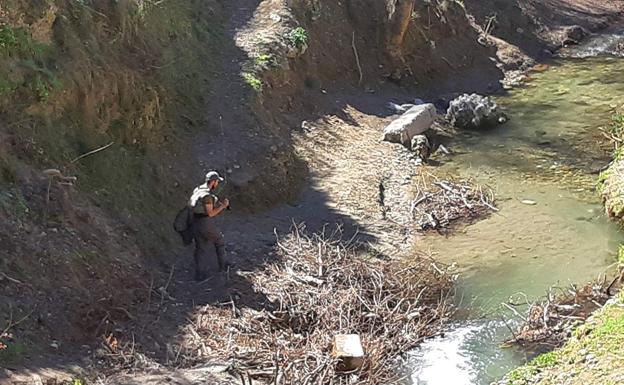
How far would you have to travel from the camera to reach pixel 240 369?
9000 mm

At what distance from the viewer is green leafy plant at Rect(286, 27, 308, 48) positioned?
60.5 ft

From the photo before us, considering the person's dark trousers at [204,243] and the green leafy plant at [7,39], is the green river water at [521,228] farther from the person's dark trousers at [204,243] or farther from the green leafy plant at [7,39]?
the green leafy plant at [7,39]

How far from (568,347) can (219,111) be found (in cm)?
816

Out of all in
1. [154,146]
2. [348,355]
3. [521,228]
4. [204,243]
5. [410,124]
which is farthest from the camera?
[410,124]

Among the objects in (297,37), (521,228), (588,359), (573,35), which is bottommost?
(521,228)

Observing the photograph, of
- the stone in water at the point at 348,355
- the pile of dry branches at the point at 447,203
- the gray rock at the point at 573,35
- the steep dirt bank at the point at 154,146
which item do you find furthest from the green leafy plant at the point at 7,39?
the gray rock at the point at 573,35

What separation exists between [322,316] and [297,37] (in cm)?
952

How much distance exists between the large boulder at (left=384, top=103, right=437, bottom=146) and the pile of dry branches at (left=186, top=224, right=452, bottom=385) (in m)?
5.63

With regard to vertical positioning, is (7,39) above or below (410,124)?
above

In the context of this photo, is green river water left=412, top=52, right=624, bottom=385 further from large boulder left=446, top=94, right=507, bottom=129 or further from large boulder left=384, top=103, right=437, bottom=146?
large boulder left=384, top=103, right=437, bottom=146

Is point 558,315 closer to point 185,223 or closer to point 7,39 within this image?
point 185,223

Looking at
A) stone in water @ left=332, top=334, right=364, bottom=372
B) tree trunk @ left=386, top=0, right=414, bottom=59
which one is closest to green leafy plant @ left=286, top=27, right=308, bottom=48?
tree trunk @ left=386, top=0, right=414, bottom=59

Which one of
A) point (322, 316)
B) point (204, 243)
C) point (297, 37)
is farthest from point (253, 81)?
point (322, 316)

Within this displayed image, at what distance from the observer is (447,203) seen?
48.1ft
